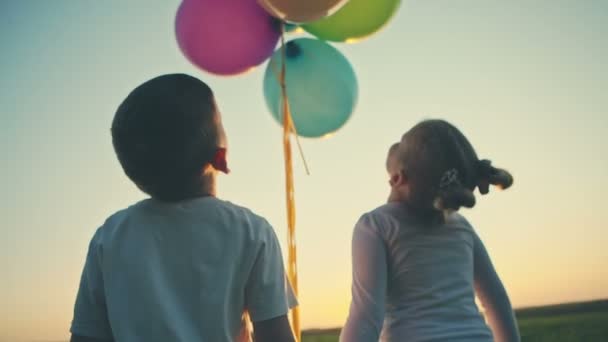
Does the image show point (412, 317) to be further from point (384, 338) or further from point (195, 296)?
point (195, 296)

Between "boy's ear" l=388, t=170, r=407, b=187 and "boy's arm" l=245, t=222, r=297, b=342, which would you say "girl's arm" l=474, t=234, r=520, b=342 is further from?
"boy's arm" l=245, t=222, r=297, b=342

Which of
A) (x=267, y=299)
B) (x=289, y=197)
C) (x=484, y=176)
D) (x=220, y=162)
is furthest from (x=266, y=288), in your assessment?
(x=289, y=197)

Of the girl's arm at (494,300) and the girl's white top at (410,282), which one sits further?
the girl's arm at (494,300)

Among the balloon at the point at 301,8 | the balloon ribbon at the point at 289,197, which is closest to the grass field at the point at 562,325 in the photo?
the balloon ribbon at the point at 289,197

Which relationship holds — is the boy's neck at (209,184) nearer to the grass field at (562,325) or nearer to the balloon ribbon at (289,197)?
the balloon ribbon at (289,197)

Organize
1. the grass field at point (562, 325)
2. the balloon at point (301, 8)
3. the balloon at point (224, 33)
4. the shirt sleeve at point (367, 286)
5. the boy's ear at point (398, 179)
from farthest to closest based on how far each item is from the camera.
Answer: the grass field at point (562, 325), the balloon at point (224, 33), the balloon at point (301, 8), the boy's ear at point (398, 179), the shirt sleeve at point (367, 286)

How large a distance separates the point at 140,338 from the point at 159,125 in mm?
410

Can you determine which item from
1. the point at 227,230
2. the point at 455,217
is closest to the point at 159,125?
the point at 227,230

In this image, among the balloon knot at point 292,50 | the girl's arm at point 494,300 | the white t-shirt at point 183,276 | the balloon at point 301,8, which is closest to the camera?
the white t-shirt at point 183,276

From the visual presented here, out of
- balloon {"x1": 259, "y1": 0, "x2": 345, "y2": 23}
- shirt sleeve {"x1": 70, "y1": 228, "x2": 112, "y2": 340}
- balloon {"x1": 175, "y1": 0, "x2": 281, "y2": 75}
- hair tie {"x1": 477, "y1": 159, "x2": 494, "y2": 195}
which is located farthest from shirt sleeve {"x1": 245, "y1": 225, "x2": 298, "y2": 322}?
balloon {"x1": 175, "y1": 0, "x2": 281, "y2": 75}

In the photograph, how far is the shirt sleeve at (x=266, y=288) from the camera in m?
1.03

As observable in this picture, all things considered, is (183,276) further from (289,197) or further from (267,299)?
(289,197)

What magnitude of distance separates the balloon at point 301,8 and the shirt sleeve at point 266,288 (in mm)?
962

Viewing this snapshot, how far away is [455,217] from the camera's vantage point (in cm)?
157
